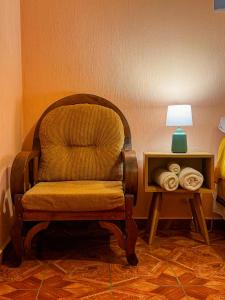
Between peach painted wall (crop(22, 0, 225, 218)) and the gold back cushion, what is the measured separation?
9.1 inches

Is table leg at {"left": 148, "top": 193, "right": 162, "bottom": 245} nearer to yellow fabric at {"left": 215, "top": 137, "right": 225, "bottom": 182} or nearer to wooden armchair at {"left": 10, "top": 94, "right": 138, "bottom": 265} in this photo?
wooden armchair at {"left": 10, "top": 94, "right": 138, "bottom": 265}

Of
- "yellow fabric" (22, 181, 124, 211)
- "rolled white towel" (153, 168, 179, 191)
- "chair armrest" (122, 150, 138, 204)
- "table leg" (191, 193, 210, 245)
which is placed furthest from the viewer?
"table leg" (191, 193, 210, 245)

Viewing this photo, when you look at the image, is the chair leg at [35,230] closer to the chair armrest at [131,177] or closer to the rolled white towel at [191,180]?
the chair armrest at [131,177]

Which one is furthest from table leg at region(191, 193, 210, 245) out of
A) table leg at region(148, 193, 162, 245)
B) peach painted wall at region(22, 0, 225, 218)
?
peach painted wall at region(22, 0, 225, 218)

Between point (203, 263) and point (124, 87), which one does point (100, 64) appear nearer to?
point (124, 87)

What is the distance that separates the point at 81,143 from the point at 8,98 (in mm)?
544

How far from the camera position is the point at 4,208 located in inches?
80.8

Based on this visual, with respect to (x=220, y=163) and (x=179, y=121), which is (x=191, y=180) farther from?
(x=179, y=121)

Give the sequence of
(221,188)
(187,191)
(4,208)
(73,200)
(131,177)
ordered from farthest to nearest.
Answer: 1. (221,188)
2. (187,191)
3. (4,208)
4. (131,177)
5. (73,200)

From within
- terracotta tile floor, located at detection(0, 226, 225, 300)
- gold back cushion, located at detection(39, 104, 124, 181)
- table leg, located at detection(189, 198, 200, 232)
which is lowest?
terracotta tile floor, located at detection(0, 226, 225, 300)

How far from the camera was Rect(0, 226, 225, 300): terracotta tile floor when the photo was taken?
160 centimetres

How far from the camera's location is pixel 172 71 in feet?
8.13

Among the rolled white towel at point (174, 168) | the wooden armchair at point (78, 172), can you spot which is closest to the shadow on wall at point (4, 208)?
the wooden armchair at point (78, 172)

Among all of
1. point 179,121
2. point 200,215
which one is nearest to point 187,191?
point 200,215
